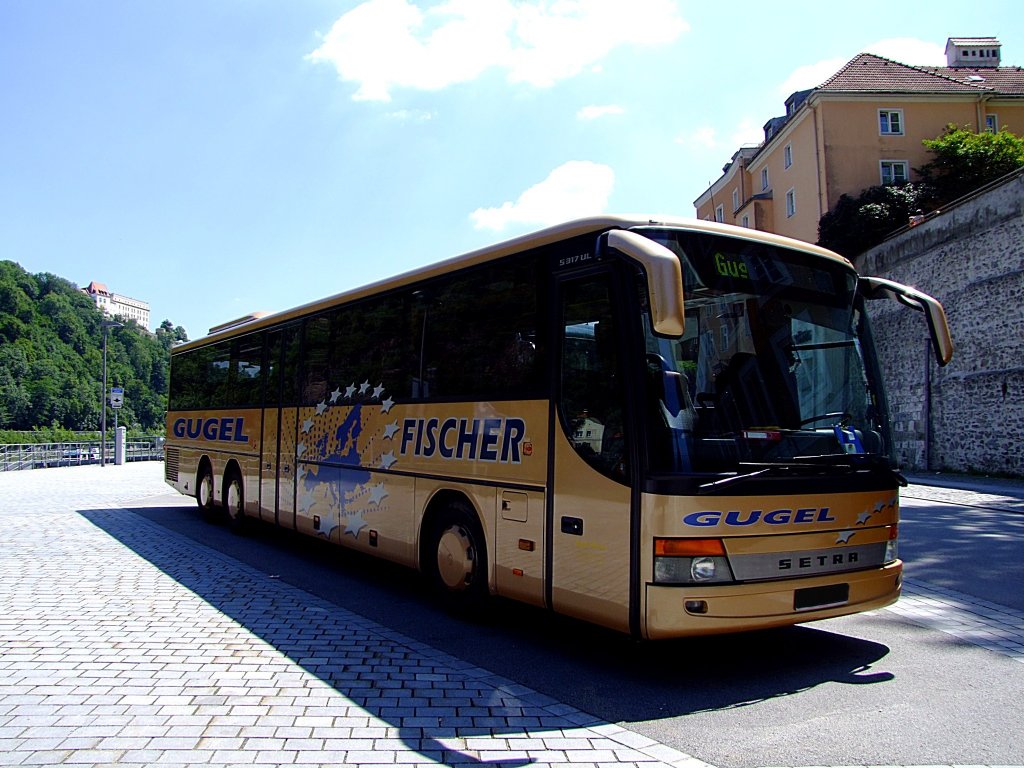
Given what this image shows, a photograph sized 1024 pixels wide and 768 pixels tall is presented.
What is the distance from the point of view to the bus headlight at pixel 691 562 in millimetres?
4945

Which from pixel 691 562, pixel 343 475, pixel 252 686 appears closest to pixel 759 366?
pixel 691 562

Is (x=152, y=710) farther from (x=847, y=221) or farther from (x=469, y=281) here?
(x=847, y=221)

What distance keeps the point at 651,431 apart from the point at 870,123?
143 ft

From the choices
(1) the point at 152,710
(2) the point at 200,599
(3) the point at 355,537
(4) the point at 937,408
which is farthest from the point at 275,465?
(4) the point at 937,408

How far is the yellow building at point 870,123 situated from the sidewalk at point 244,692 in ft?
133

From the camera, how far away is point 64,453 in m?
37.1

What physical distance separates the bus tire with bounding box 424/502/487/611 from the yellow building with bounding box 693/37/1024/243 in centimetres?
3930

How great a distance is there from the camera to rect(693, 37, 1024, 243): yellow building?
41938 millimetres

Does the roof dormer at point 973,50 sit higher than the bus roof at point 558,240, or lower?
higher

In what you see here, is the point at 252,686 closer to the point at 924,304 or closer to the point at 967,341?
the point at 924,304

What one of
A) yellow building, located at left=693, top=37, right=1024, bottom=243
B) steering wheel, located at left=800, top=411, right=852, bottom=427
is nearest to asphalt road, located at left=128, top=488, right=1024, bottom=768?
steering wheel, located at left=800, top=411, right=852, bottom=427

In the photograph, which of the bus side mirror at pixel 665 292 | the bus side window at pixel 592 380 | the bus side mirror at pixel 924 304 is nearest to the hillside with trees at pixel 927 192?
the bus side mirror at pixel 924 304

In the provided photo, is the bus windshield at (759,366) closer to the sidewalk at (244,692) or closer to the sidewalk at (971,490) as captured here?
the sidewalk at (244,692)

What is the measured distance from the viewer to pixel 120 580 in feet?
27.8
